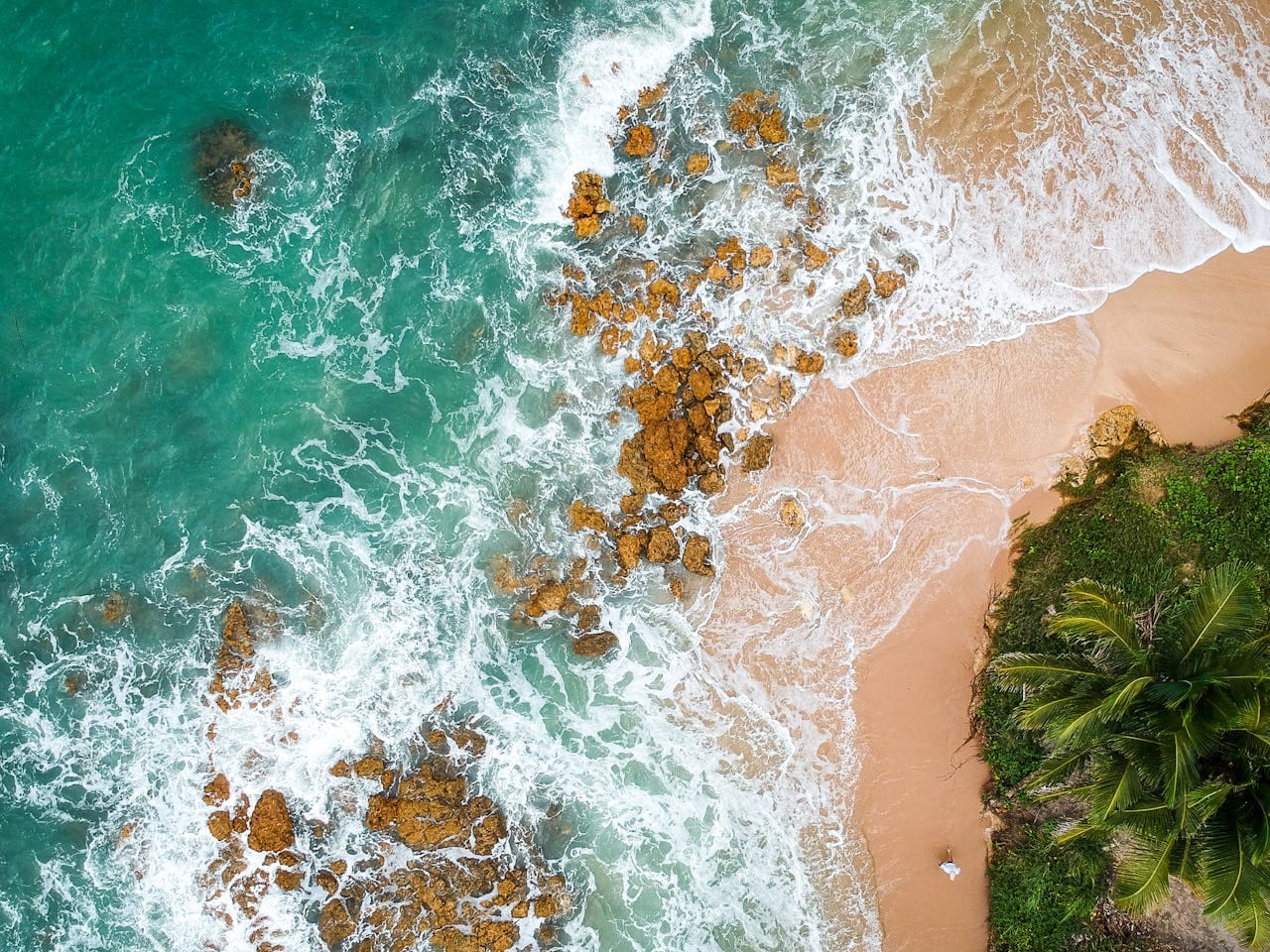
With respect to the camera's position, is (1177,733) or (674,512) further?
(674,512)

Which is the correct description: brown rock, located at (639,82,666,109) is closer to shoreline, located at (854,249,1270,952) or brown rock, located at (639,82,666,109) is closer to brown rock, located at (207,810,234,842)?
shoreline, located at (854,249,1270,952)

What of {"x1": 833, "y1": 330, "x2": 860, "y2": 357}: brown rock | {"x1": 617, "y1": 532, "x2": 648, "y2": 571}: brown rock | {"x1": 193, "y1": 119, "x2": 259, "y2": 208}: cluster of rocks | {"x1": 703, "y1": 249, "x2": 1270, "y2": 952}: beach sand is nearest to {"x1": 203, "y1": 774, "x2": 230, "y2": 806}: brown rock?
{"x1": 617, "y1": 532, "x2": 648, "y2": 571}: brown rock

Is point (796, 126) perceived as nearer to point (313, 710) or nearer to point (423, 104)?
point (423, 104)

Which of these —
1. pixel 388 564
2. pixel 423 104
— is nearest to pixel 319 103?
pixel 423 104

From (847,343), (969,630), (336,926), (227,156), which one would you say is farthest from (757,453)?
(336,926)

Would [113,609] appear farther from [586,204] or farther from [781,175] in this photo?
[781,175]

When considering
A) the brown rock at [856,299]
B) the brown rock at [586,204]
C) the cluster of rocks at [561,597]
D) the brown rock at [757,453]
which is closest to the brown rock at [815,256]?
the brown rock at [856,299]
